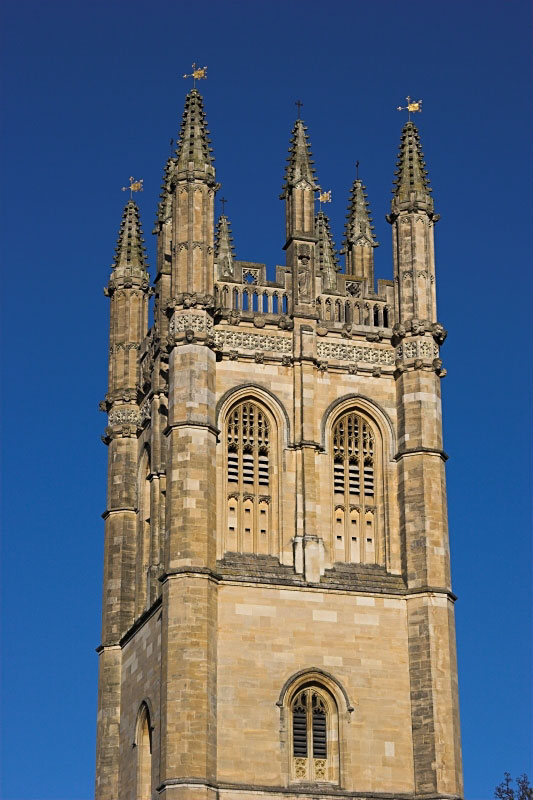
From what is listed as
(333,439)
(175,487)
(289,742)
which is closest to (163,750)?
(289,742)

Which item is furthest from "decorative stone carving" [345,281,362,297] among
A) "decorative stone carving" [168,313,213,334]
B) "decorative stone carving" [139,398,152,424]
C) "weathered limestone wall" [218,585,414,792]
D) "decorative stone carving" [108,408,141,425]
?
"weathered limestone wall" [218,585,414,792]

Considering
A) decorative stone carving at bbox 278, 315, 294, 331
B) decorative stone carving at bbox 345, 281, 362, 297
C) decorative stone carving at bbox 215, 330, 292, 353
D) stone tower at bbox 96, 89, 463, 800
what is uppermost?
decorative stone carving at bbox 345, 281, 362, 297

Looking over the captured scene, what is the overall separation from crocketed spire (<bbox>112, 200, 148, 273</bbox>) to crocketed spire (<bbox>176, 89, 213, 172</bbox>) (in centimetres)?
572

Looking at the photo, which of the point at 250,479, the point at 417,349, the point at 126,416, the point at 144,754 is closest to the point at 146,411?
the point at 126,416

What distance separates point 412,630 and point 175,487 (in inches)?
289

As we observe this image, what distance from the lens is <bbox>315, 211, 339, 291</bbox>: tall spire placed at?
61.2 meters

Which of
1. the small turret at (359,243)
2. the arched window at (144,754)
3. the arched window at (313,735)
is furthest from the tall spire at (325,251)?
the arched window at (144,754)

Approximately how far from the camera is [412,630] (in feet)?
176

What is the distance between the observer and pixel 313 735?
5234 centimetres

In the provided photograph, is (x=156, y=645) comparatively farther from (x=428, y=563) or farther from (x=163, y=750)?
(x=428, y=563)

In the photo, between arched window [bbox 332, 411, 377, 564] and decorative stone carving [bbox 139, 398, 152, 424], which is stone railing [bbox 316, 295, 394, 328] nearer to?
arched window [bbox 332, 411, 377, 564]

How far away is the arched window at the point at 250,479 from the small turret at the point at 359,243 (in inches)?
302

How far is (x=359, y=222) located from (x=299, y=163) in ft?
17.5

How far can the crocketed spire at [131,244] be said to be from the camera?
62.0 metres
